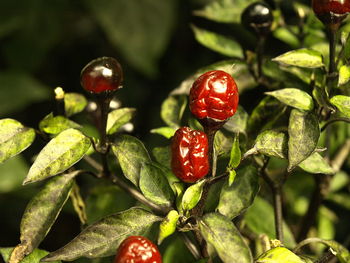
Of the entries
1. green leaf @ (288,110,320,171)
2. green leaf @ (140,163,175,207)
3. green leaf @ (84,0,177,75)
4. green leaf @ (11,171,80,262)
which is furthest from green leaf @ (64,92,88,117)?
green leaf @ (84,0,177,75)

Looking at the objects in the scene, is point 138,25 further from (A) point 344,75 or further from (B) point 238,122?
(A) point 344,75

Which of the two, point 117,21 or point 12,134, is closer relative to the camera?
point 12,134

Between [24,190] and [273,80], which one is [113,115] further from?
[24,190]

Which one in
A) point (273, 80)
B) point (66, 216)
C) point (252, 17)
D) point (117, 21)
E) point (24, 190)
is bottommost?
point (66, 216)

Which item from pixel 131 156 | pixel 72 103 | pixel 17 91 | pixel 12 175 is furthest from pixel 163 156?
pixel 17 91

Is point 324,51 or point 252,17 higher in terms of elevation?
point 252,17

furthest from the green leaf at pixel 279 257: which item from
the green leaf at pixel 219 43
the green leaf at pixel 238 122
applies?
the green leaf at pixel 219 43

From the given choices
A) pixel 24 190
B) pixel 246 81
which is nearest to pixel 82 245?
pixel 246 81
